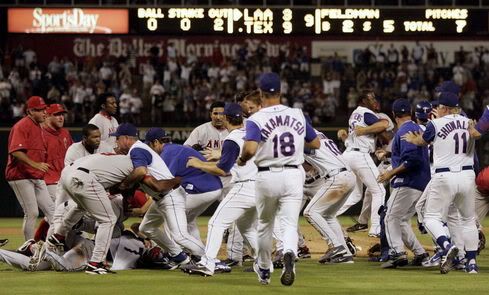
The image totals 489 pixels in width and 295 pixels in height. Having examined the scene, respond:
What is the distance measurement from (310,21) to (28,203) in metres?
11.8

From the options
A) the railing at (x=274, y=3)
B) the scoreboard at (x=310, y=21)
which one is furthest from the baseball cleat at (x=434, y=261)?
the railing at (x=274, y=3)

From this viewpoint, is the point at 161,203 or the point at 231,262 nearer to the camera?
the point at 161,203

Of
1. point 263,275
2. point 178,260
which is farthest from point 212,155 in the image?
point 263,275

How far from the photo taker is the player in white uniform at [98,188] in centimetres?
1092

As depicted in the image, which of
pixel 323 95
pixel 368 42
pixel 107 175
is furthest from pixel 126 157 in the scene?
pixel 368 42

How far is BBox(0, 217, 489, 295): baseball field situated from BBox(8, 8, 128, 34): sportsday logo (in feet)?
43.5

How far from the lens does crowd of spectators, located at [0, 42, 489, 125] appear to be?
27.5m

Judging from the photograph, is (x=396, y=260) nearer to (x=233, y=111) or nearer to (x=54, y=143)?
(x=233, y=111)

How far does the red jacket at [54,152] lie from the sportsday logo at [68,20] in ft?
36.5

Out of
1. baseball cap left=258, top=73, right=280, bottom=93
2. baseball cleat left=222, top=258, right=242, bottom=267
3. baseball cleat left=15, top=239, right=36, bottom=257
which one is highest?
baseball cap left=258, top=73, right=280, bottom=93

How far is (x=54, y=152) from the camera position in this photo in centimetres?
1364

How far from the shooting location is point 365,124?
14.4 m

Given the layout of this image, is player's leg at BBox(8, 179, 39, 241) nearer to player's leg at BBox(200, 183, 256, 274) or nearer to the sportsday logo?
player's leg at BBox(200, 183, 256, 274)

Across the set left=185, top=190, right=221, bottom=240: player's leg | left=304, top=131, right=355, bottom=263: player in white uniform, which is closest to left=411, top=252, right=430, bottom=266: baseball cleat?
left=304, top=131, right=355, bottom=263: player in white uniform
